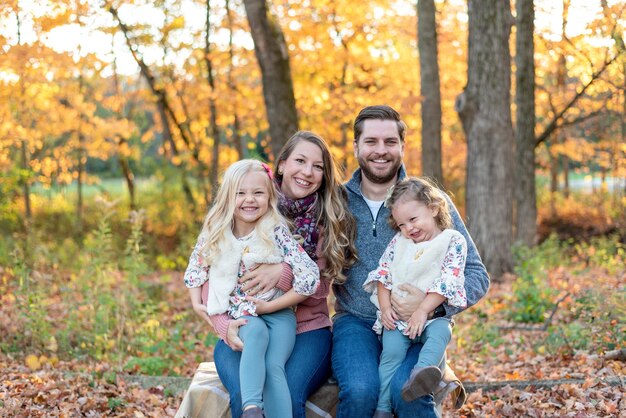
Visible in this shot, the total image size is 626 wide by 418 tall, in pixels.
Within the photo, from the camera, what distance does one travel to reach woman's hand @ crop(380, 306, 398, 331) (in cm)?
380

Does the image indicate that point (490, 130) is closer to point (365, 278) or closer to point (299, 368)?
point (365, 278)

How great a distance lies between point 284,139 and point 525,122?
5274mm

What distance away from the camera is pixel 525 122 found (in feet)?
38.9

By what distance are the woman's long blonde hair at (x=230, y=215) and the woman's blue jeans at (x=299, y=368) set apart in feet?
1.77

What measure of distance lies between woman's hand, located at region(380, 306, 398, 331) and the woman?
1.14 feet

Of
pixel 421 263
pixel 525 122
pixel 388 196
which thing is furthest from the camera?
pixel 525 122

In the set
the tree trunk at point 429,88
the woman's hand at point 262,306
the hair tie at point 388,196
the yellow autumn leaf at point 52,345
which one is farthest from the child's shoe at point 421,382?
the tree trunk at point 429,88

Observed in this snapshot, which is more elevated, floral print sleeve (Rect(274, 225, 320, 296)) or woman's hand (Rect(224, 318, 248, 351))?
floral print sleeve (Rect(274, 225, 320, 296))

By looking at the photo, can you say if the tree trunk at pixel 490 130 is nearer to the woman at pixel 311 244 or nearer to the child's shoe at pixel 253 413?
the woman at pixel 311 244

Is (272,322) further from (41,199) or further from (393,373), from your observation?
(41,199)

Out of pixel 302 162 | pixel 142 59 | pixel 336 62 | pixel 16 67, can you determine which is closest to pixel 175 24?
pixel 142 59

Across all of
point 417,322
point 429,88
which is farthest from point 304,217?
point 429,88

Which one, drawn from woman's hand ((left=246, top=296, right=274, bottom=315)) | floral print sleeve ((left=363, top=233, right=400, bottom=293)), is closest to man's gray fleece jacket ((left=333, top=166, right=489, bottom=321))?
floral print sleeve ((left=363, top=233, right=400, bottom=293))

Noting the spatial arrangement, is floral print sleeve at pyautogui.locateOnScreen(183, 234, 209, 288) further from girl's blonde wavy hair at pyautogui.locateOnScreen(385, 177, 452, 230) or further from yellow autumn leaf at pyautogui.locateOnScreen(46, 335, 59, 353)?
yellow autumn leaf at pyautogui.locateOnScreen(46, 335, 59, 353)
